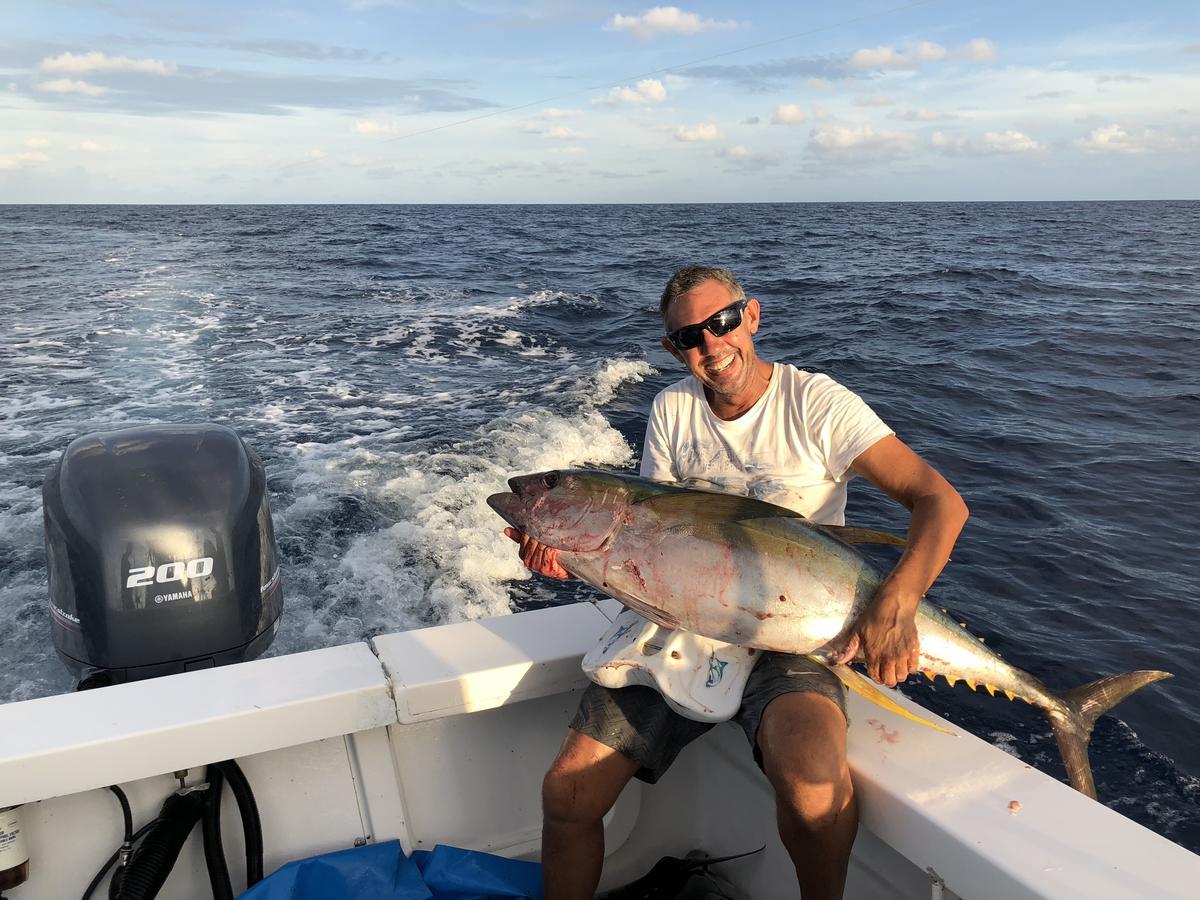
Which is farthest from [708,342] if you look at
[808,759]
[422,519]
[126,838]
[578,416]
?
[578,416]

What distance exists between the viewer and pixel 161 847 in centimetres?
202

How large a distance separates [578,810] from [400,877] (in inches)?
21.0

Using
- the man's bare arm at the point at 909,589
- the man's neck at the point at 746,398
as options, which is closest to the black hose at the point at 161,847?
the man's bare arm at the point at 909,589

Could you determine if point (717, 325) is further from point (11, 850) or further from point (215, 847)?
point (11, 850)

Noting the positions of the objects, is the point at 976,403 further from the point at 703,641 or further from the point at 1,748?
the point at 1,748

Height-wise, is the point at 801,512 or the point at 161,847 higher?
the point at 801,512

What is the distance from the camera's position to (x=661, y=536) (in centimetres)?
214

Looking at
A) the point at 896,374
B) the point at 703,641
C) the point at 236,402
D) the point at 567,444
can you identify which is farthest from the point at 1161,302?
the point at 703,641

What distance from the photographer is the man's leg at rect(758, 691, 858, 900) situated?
1897 mm

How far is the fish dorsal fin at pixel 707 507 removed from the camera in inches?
85.0

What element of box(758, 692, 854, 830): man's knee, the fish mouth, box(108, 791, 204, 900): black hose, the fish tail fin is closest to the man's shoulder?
the fish mouth

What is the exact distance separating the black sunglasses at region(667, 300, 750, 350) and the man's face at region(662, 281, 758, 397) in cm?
1

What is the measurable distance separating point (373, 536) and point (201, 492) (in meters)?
2.90

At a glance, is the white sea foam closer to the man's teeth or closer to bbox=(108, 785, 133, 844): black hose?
bbox=(108, 785, 133, 844): black hose
